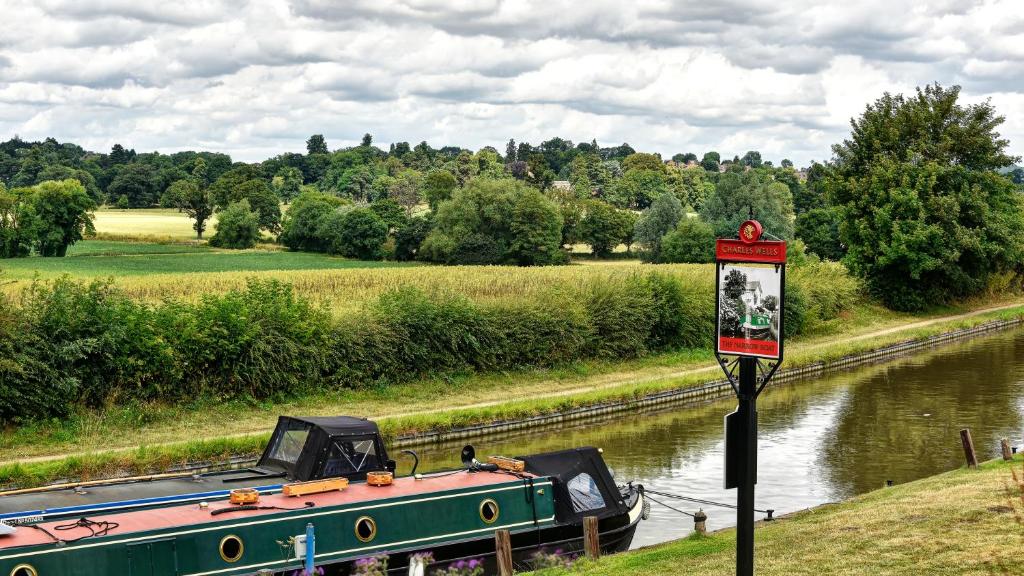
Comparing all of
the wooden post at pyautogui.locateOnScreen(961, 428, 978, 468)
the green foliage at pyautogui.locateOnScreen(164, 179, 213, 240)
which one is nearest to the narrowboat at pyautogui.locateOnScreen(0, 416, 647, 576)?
the wooden post at pyautogui.locateOnScreen(961, 428, 978, 468)

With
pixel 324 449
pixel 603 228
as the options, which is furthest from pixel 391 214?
pixel 324 449

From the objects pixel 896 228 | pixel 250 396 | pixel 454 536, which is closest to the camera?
pixel 454 536

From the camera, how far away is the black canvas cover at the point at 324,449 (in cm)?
1833

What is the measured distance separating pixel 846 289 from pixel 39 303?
130ft

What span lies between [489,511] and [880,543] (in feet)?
20.0

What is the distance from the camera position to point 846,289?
56.0 metres

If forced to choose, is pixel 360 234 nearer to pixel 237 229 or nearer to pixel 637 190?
pixel 237 229

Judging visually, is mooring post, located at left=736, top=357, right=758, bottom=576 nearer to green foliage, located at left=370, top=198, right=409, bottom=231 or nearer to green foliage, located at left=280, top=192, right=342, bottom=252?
green foliage, located at left=370, top=198, right=409, bottom=231

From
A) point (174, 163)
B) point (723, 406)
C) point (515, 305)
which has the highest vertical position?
point (174, 163)

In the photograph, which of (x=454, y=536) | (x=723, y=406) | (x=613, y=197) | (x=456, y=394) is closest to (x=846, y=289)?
(x=723, y=406)

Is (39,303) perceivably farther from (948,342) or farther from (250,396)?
(948,342)

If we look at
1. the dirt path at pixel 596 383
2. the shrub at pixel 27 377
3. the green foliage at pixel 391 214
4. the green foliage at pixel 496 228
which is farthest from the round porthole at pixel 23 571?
the green foliage at pixel 391 214

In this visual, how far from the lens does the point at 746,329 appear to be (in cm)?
1066

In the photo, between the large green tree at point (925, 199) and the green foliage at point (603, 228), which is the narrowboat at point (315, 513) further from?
the green foliage at point (603, 228)
